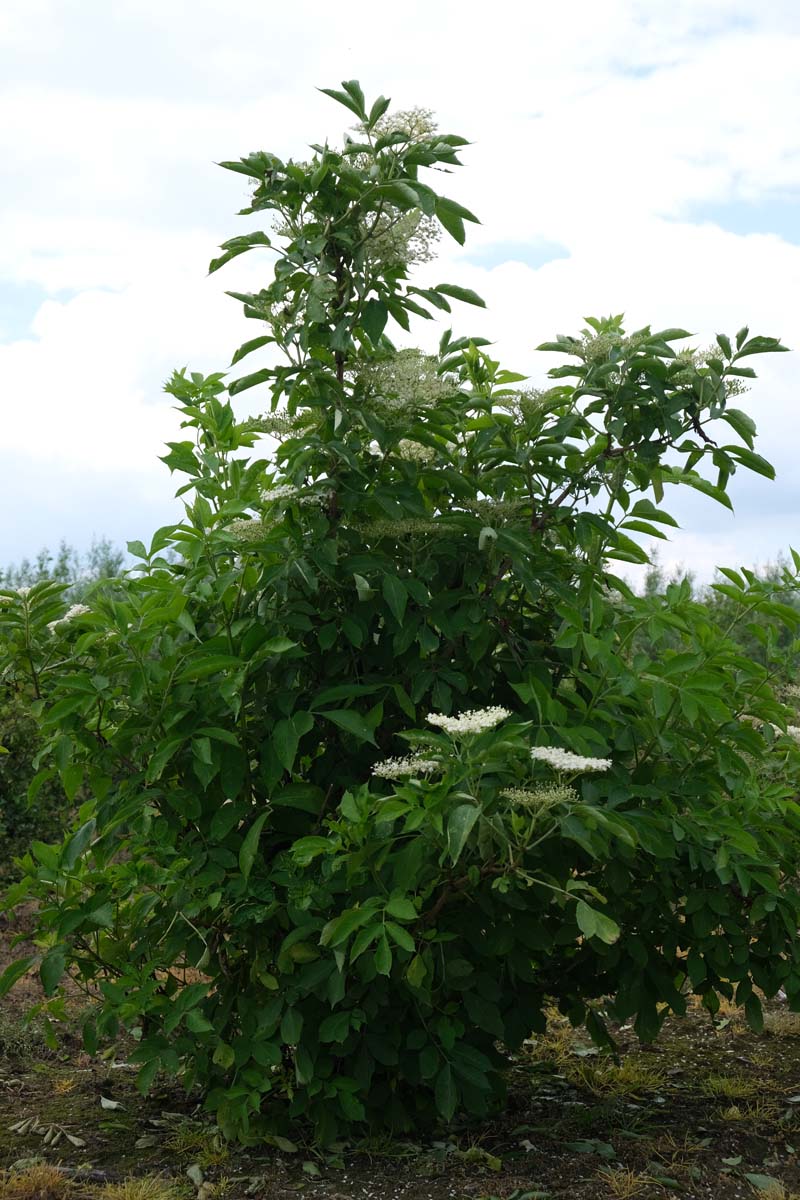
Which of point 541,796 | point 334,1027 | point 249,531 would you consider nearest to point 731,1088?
point 334,1027

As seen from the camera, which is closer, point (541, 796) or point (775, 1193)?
point (541, 796)

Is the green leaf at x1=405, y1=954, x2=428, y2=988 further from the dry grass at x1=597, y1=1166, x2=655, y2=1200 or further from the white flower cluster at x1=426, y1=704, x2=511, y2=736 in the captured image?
the dry grass at x1=597, y1=1166, x2=655, y2=1200

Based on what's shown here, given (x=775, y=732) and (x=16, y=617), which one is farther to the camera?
(x=775, y=732)

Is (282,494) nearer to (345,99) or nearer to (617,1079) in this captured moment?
(345,99)

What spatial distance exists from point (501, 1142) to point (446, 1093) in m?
0.50

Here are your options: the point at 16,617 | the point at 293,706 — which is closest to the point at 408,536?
the point at 293,706

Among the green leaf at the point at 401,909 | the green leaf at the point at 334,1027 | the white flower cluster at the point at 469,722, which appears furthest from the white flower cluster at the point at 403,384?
the green leaf at the point at 334,1027

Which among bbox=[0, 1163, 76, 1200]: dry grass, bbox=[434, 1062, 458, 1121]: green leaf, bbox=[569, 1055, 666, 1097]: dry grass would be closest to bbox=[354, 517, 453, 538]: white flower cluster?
bbox=[434, 1062, 458, 1121]: green leaf

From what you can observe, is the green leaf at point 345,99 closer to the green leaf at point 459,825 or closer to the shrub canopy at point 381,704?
the shrub canopy at point 381,704

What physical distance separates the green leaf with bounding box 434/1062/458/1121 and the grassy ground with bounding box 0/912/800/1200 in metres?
0.20

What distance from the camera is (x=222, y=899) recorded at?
299 centimetres

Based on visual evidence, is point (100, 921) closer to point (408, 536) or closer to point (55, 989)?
point (55, 989)

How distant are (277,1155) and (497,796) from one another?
53.5 inches

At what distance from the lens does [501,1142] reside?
3277mm
